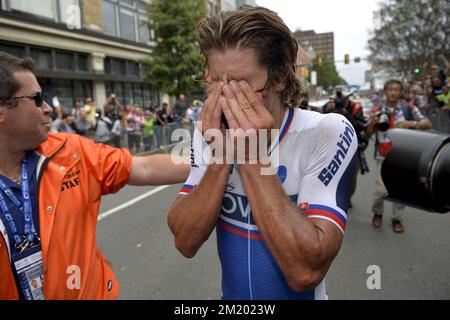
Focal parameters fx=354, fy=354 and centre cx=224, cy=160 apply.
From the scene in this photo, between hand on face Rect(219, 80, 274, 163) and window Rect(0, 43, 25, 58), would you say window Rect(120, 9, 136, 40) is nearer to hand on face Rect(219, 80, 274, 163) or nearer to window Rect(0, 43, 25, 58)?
window Rect(0, 43, 25, 58)

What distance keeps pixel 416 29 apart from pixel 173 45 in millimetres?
12542

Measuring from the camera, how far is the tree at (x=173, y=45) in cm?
1481

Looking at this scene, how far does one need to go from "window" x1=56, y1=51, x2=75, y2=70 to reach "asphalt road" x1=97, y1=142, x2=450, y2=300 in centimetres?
1275

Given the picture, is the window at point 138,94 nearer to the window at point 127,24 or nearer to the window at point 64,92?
the window at point 127,24

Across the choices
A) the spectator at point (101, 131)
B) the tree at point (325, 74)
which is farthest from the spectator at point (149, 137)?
the tree at point (325, 74)

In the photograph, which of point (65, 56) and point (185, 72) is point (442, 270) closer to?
point (185, 72)

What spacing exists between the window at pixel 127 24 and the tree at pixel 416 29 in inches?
475

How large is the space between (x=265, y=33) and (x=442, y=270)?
3.10 meters

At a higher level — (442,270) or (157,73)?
(157,73)

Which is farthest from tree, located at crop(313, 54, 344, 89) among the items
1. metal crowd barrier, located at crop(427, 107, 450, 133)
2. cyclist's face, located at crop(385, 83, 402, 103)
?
cyclist's face, located at crop(385, 83, 402, 103)

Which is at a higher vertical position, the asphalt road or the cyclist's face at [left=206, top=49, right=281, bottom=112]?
the cyclist's face at [left=206, top=49, right=281, bottom=112]

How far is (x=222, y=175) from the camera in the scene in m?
1.12

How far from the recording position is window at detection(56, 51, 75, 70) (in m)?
15.5
